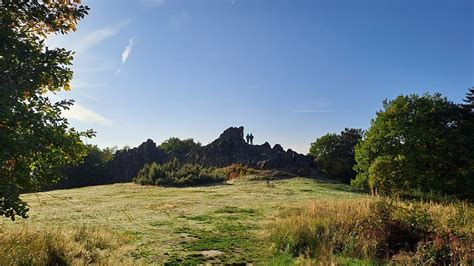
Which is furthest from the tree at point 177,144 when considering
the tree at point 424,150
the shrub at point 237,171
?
the tree at point 424,150

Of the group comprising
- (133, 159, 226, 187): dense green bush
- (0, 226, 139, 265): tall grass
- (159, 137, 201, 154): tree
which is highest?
(159, 137, 201, 154): tree

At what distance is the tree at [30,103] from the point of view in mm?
5598

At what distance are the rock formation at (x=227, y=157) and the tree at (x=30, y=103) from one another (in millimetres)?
42104

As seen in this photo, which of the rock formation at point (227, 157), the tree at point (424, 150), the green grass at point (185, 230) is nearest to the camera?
the green grass at point (185, 230)

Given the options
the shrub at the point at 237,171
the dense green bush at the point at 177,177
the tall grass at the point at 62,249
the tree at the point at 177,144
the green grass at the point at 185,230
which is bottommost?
the green grass at the point at 185,230

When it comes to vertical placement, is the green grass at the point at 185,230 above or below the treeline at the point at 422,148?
below

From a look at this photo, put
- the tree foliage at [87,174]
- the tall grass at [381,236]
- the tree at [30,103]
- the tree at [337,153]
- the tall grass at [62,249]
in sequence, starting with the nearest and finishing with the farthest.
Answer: the tree at [30,103]
the tall grass at [62,249]
the tall grass at [381,236]
the tree at [337,153]
the tree foliage at [87,174]

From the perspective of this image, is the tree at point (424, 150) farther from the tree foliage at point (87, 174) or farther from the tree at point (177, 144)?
the tree at point (177, 144)

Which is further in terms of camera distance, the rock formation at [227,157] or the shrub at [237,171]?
the rock formation at [227,157]

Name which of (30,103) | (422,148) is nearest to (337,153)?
(422,148)

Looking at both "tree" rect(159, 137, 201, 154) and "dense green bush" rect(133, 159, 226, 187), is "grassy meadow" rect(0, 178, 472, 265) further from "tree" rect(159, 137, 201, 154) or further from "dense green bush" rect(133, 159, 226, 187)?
"tree" rect(159, 137, 201, 154)

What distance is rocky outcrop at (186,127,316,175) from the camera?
165 feet

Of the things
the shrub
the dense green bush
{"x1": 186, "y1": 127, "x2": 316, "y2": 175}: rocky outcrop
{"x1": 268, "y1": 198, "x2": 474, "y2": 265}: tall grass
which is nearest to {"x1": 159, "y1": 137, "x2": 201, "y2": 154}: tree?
{"x1": 186, "y1": 127, "x2": 316, "y2": 175}: rocky outcrop

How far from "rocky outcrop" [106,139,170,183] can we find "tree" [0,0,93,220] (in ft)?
211
